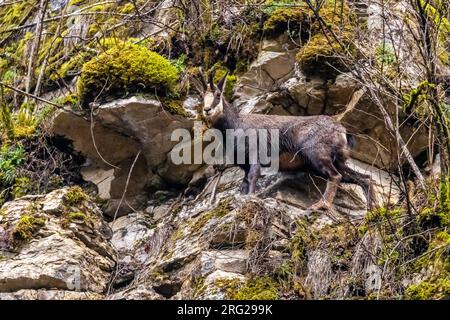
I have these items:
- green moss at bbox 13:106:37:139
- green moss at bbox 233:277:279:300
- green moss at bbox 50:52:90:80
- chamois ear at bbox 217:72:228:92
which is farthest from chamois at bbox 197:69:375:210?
green moss at bbox 13:106:37:139

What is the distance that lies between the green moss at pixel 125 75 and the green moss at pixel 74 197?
1280mm

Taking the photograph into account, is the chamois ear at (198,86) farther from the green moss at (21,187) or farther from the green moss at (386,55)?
the green moss at (21,187)

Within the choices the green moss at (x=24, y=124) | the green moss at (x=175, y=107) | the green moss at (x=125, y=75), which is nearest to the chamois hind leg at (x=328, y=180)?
the green moss at (x=175, y=107)

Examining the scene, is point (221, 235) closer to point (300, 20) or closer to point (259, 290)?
point (259, 290)

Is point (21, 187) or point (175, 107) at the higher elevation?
point (175, 107)

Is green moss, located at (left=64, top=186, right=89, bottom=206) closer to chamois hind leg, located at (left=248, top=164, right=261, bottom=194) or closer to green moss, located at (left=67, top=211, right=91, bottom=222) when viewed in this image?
green moss, located at (left=67, top=211, right=91, bottom=222)

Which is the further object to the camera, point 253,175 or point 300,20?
point 300,20

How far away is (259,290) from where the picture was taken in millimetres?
6559

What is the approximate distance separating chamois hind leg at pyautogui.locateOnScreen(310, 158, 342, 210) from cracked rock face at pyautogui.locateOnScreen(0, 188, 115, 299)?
88.2 inches

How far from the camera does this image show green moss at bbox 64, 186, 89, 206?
7884 millimetres

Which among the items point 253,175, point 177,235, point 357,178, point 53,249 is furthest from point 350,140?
point 53,249

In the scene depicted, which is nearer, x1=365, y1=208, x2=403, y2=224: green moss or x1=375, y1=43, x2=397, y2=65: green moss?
x1=365, y1=208, x2=403, y2=224: green moss

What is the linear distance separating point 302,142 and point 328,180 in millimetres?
551

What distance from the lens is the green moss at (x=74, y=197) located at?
7.88 meters
